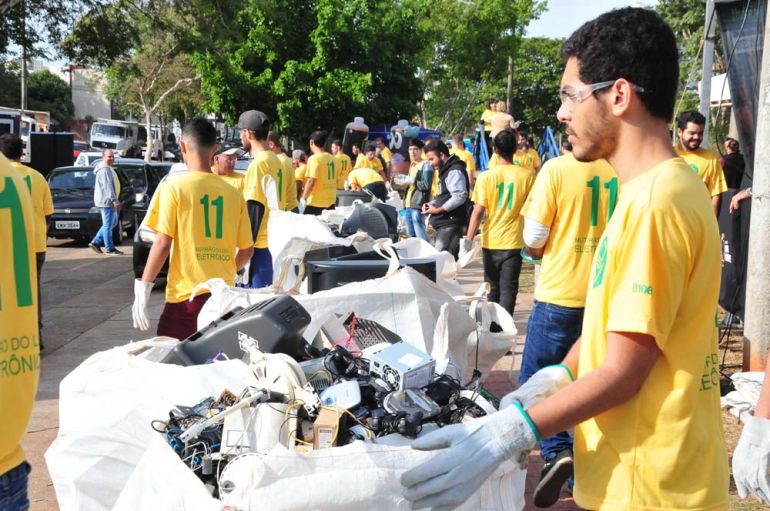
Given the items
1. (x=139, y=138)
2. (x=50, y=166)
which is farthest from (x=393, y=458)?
(x=139, y=138)

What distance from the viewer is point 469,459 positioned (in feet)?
6.53

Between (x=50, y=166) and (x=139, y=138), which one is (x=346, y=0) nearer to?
(x=50, y=166)

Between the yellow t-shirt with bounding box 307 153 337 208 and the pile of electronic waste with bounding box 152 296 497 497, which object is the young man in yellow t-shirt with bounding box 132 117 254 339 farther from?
the yellow t-shirt with bounding box 307 153 337 208

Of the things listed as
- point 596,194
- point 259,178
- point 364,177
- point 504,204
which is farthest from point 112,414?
point 364,177

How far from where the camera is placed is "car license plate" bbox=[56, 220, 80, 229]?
1645 cm

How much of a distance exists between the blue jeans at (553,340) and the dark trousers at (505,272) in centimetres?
278

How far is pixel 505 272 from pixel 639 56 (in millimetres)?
5934

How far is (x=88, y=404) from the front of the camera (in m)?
3.68

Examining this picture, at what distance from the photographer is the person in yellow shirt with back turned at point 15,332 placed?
2.09 meters

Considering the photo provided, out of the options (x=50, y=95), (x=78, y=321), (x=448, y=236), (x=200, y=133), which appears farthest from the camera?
(x=50, y=95)

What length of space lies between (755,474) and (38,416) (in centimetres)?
496

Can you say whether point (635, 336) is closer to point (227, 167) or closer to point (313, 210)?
point (227, 167)

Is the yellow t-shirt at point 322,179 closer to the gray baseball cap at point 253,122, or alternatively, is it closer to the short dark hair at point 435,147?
the short dark hair at point 435,147

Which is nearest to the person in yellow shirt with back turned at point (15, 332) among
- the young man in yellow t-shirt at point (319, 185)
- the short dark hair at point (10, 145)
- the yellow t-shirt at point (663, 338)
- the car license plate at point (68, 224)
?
the yellow t-shirt at point (663, 338)
